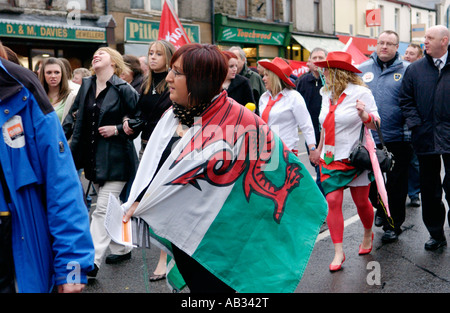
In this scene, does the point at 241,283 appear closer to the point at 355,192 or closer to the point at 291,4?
the point at 355,192

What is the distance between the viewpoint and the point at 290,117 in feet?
18.2

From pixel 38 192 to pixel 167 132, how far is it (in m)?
0.90

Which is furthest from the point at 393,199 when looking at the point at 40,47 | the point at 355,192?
the point at 40,47

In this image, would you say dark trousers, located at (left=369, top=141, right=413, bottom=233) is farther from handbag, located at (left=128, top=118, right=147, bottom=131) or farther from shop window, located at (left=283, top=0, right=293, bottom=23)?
shop window, located at (left=283, top=0, right=293, bottom=23)

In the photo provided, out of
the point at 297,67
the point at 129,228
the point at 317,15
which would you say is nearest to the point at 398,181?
the point at 129,228

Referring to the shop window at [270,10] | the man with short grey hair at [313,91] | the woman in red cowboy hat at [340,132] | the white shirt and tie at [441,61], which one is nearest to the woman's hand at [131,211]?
the woman in red cowboy hat at [340,132]

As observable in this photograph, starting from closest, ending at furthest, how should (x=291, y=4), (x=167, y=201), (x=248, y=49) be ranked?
(x=167, y=201) → (x=248, y=49) → (x=291, y=4)

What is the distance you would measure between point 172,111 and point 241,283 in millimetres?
958

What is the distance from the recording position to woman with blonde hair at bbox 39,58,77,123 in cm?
548

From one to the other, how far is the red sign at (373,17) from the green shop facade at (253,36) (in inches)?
306

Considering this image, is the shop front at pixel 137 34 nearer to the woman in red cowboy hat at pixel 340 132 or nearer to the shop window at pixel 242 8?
the shop window at pixel 242 8

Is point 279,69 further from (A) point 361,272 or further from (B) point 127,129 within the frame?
(A) point 361,272

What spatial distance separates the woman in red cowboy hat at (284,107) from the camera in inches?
215

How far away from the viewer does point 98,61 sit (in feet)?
15.7
